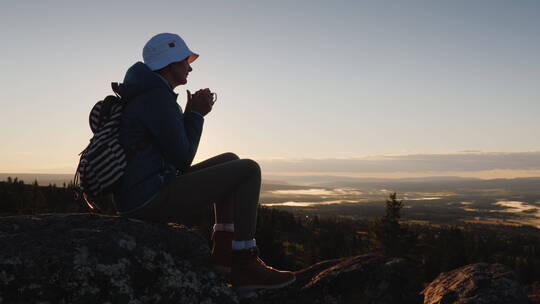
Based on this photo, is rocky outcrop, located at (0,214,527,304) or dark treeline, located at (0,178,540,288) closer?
rocky outcrop, located at (0,214,527,304)

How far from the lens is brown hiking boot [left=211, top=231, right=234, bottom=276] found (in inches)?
193

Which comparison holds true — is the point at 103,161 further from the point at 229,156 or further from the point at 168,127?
the point at 229,156

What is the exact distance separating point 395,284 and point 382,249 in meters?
39.1

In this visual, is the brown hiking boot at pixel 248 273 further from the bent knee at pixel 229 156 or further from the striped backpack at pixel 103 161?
the striped backpack at pixel 103 161

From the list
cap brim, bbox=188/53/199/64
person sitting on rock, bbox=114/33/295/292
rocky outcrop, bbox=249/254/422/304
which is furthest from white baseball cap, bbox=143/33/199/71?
rocky outcrop, bbox=249/254/422/304

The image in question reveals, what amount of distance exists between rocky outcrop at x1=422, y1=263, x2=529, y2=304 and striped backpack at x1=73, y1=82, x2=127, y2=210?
5.09 metres

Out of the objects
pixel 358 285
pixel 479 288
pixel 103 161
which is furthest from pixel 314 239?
pixel 103 161

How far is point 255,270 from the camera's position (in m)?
5.22

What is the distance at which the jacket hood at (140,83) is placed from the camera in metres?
4.62

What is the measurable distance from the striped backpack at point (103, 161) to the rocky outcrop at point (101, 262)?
16.0 inches

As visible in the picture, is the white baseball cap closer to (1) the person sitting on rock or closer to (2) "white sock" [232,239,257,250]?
(1) the person sitting on rock

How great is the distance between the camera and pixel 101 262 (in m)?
3.97

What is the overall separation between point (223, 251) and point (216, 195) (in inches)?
25.8

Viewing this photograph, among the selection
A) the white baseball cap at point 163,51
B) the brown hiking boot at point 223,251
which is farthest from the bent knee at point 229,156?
the white baseball cap at point 163,51
